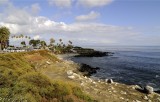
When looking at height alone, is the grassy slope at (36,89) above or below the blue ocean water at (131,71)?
above

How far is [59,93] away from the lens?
16953 mm

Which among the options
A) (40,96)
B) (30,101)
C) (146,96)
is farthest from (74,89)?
(146,96)

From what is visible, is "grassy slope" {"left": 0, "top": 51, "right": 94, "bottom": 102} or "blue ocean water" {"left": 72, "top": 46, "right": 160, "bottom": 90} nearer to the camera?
"grassy slope" {"left": 0, "top": 51, "right": 94, "bottom": 102}

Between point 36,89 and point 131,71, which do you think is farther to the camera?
point 131,71

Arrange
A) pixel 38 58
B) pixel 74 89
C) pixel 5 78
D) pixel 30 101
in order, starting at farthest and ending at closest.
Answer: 1. pixel 38 58
2. pixel 74 89
3. pixel 5 78
4. pixel 30 101

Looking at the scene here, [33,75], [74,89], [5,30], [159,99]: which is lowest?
[159,99]

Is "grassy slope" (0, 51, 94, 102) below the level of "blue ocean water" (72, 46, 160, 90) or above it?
above

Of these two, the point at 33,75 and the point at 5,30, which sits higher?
the point at 5,30

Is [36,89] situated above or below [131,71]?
above

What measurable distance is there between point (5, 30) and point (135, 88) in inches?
1955

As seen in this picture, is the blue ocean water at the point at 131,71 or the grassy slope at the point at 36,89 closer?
the grassy slope at the point at 36,89

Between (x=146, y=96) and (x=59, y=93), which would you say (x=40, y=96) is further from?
(x=146, y=96)

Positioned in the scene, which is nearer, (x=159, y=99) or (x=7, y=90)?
(x=7, y=90)

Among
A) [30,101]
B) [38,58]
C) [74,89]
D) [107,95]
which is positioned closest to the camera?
[30,101]
